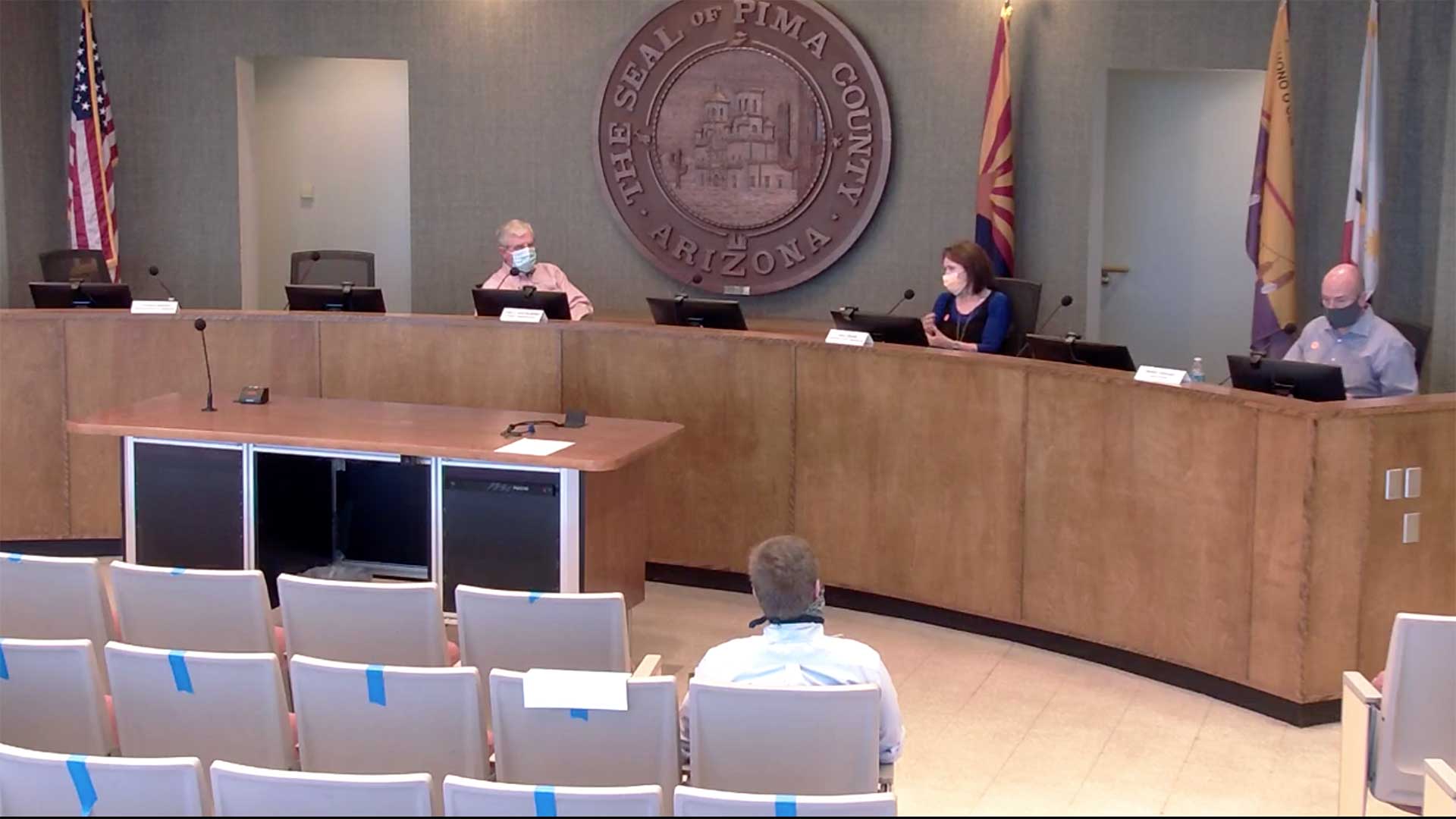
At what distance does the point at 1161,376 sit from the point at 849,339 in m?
1.36

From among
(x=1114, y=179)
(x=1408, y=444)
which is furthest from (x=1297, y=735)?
(x=1114, y=179)

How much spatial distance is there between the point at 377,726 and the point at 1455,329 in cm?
490

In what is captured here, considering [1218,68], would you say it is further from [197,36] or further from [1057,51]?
[197,36]

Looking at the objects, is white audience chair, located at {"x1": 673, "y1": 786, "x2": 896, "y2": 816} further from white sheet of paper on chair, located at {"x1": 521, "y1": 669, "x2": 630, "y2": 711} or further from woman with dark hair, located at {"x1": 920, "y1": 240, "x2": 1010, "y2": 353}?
woman with dark hair, located at {"x1": 920, "y1": 240, "x2": 1010, "y2": 353}

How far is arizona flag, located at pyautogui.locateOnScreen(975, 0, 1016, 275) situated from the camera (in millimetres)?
8664

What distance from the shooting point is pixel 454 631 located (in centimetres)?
615

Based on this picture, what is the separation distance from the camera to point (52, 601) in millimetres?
4855

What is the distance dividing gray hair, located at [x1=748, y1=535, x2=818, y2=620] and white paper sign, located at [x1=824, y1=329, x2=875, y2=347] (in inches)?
115

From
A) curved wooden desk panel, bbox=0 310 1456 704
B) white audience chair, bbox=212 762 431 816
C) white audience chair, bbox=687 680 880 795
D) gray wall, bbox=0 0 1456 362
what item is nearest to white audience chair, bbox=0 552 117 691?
white audience chair, bbox=212 762 431 816

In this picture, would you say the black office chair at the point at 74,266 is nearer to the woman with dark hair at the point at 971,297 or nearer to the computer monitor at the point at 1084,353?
the woman with dark hair at the point at 971,297

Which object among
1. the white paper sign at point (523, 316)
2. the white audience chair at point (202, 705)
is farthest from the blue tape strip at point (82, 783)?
the white paper sign at point (523, 316)

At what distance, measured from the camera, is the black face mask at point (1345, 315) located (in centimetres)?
671

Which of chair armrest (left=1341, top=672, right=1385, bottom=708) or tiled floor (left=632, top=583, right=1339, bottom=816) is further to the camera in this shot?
tiled floor (left=632, top=583, right=1339, bottom=816)

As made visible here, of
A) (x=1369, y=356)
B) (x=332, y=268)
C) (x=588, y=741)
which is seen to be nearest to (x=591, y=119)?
(x=332, y=268)
